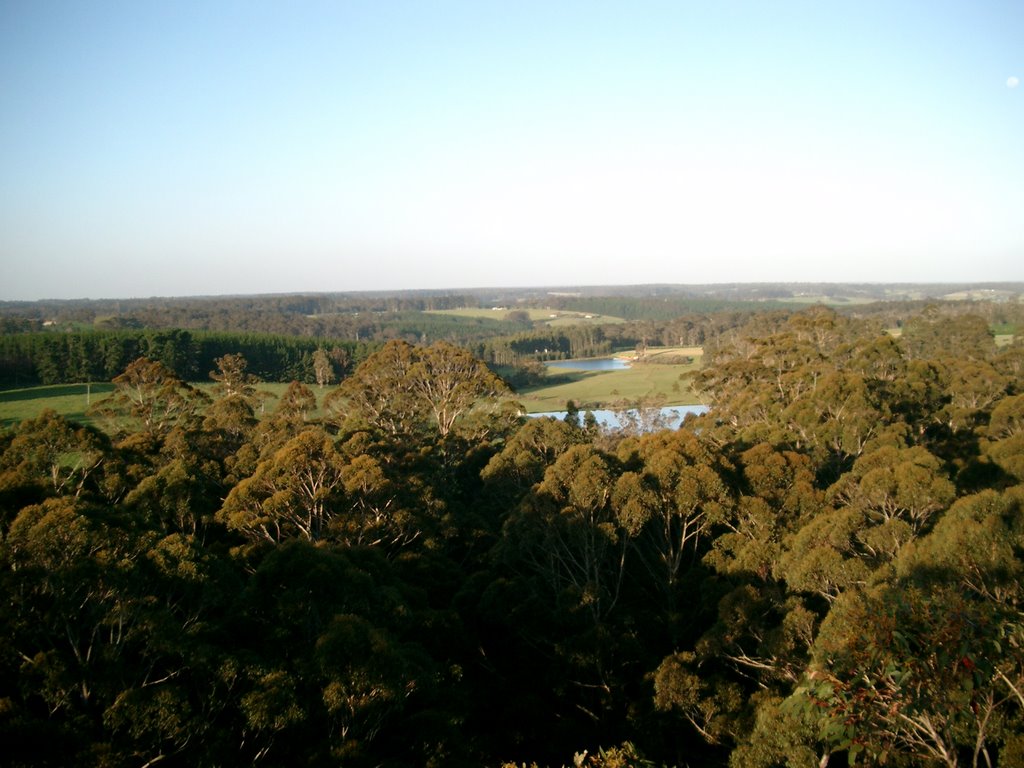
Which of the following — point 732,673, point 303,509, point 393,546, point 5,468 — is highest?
point 5,468

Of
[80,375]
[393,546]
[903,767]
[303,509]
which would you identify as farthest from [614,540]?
[80,375]

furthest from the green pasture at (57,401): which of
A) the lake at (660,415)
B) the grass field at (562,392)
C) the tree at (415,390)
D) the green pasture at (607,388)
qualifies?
the green pasture at (607,388)

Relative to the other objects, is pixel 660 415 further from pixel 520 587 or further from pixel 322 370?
pixel 322 370

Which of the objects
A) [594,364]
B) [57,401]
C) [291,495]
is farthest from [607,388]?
[291,495]

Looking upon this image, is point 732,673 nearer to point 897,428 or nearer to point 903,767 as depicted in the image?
point 903,767

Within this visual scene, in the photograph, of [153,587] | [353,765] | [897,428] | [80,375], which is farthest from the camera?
[80,375]

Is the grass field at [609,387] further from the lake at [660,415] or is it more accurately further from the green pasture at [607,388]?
the lake at [660,415]
